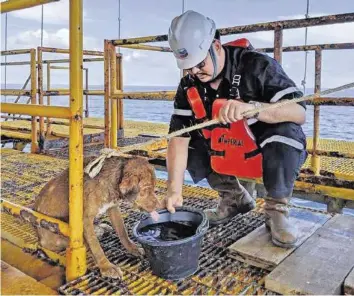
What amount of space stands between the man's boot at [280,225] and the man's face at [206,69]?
2.68 ft

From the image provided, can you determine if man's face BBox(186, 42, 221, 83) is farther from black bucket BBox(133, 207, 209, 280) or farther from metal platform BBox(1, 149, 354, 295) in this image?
metal platform BBox(1, 149, 354, 295)

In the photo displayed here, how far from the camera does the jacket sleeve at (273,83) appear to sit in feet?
7.14

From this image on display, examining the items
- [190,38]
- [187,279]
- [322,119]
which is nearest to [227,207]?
[187,279]

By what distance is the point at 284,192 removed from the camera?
7.35 feet

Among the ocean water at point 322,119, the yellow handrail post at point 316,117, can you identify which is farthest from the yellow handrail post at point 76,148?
the ocean water at point 322,119

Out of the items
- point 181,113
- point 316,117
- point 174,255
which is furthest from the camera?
point 316,117

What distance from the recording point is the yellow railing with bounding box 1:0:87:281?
176 centimetres

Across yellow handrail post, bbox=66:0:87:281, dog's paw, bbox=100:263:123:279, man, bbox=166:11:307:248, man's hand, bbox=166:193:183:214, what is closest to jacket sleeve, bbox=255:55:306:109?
man, bbox=166:11:307:248

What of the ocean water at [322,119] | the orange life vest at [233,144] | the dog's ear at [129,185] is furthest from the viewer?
the ocean water at [322,119]

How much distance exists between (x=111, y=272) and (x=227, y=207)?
105 cm

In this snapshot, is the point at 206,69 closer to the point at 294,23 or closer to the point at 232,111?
the point at 232,111

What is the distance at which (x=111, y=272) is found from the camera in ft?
6.53

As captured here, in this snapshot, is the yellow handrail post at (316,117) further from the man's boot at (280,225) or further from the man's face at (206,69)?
the man's face at (206,69)

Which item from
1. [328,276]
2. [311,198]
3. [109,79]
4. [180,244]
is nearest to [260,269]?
[328,276]
